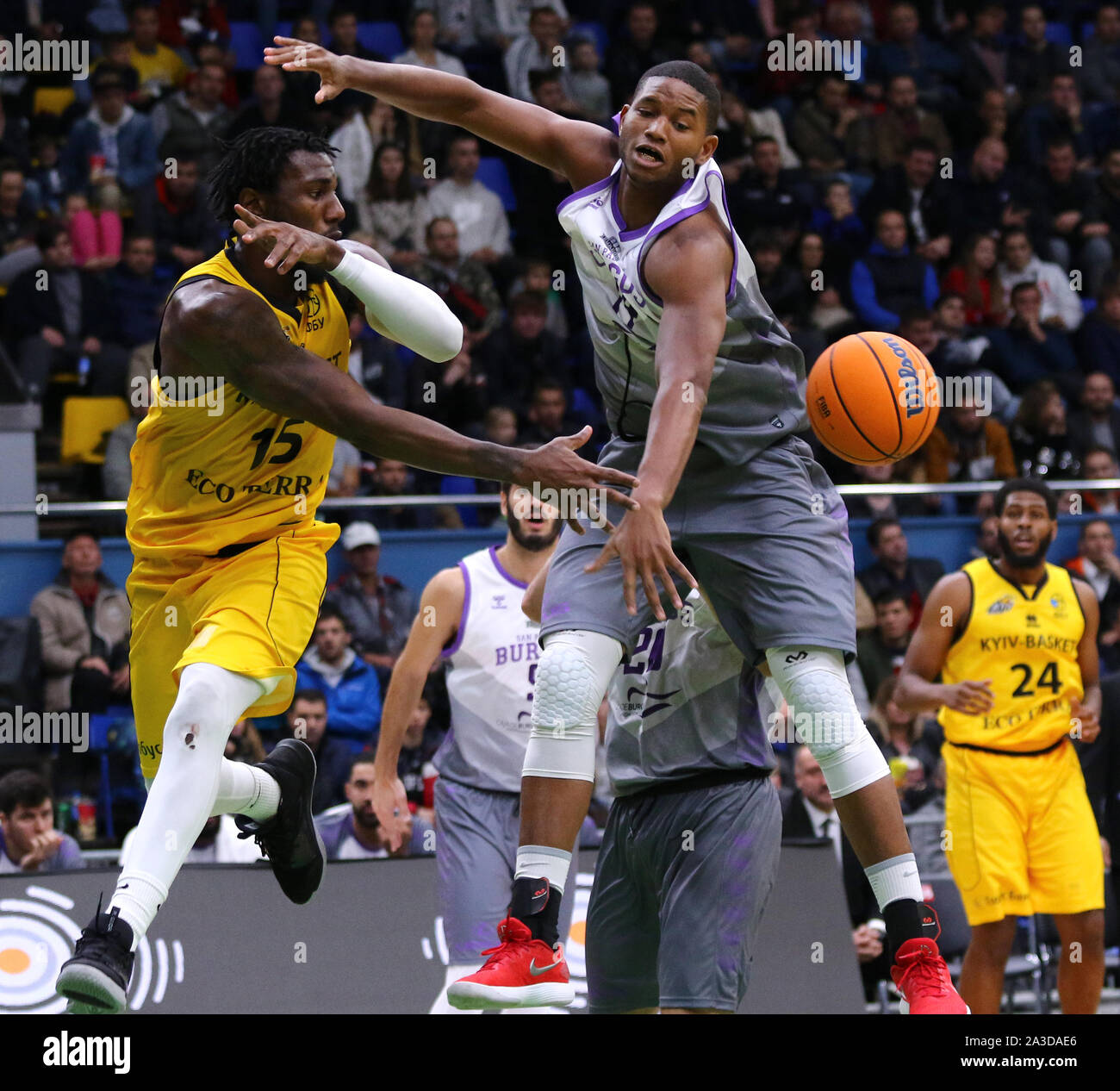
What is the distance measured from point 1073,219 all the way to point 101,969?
11.6m

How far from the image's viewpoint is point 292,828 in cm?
511

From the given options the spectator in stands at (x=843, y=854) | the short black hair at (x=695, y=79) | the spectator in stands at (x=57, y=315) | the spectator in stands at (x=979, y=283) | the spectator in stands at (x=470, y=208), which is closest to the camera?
the short black hair at (x=695, y=79)

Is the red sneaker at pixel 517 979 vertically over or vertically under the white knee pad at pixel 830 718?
under

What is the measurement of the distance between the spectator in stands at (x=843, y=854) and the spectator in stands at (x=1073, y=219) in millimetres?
6309

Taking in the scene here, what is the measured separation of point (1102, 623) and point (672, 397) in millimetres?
6956

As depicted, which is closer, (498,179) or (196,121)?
(196,121)

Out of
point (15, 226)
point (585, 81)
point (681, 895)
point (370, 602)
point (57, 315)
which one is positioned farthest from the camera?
point (585, 81)

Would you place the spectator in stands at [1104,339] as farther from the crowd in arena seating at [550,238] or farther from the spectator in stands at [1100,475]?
the spectator in stands at [1100,475]

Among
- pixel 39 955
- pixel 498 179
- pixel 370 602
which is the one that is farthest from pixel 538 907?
pixel 498 179

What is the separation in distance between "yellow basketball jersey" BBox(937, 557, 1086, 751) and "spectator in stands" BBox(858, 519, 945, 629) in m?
2.26

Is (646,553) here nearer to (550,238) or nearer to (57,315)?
(57,315)

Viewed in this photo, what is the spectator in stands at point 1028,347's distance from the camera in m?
12.3

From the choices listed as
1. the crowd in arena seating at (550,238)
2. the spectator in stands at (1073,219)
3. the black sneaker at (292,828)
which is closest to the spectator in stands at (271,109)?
the crowd in arena seating at (550,238)
